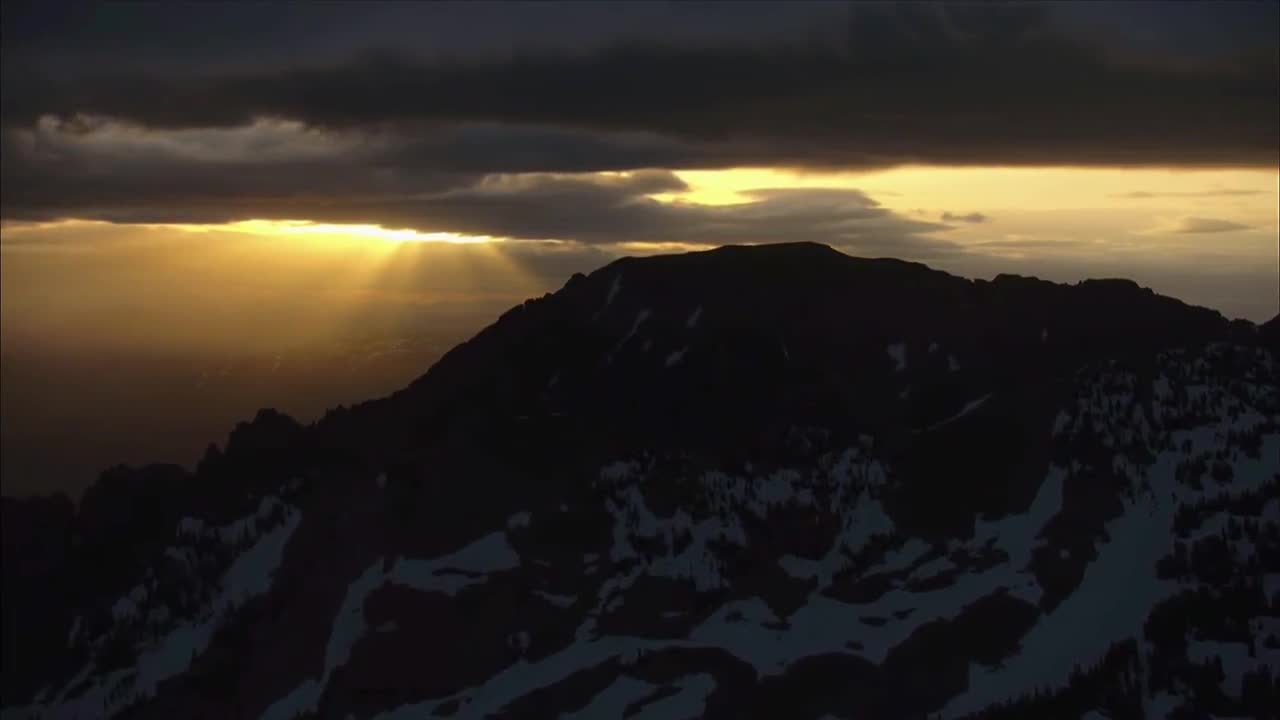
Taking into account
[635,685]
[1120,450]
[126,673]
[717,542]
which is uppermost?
[1120,450]

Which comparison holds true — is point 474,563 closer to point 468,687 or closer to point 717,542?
point 468,687

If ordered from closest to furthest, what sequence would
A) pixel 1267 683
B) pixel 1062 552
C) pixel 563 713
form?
1. pixel 1267 683
2. pixel 563 713
3. pixel 1062 552

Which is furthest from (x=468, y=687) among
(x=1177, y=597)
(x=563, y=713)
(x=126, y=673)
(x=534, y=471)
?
(x=1177, y=597)

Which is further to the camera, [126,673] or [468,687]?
[126,673]

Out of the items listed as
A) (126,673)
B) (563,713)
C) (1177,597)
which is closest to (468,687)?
(563,713)

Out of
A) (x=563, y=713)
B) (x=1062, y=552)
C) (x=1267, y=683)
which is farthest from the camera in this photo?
(x=1062, y=552)

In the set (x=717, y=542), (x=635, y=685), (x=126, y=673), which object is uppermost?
(x=717, y=542)

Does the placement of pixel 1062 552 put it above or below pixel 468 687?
above

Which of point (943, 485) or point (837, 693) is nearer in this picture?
point (837, 693)

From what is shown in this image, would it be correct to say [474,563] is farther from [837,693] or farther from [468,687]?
[837,693]
